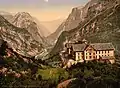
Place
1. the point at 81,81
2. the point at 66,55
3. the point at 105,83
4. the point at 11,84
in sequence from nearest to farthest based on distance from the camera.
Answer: the point at 105,83 → the point at 81,81 → the point at 11,84 → the point at 66,55

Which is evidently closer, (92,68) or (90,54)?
(92,68)

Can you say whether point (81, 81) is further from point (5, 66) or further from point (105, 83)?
point (5, 66)

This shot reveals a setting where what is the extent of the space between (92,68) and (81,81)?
35677 millimetres

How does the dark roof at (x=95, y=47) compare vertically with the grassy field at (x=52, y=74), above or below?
above

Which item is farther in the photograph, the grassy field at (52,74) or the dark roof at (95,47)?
the dark roof at (95,47)

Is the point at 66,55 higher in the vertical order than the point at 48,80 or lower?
higher

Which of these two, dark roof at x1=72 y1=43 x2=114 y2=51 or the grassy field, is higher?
dark roof at x1=72 y1=43 x2=114 y2=51

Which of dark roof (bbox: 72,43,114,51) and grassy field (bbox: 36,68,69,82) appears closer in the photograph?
grassy field (bbox: 36,68,69,82)

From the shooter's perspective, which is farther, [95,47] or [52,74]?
[95,47]

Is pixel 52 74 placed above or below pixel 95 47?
below

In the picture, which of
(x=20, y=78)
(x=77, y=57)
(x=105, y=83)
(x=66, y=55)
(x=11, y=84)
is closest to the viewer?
(x=105, y=83)

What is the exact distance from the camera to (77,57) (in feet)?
521

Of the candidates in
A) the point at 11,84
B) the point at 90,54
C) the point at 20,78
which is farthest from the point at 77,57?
the point at 11,84

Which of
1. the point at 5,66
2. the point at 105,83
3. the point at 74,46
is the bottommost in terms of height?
the point at 105,83
